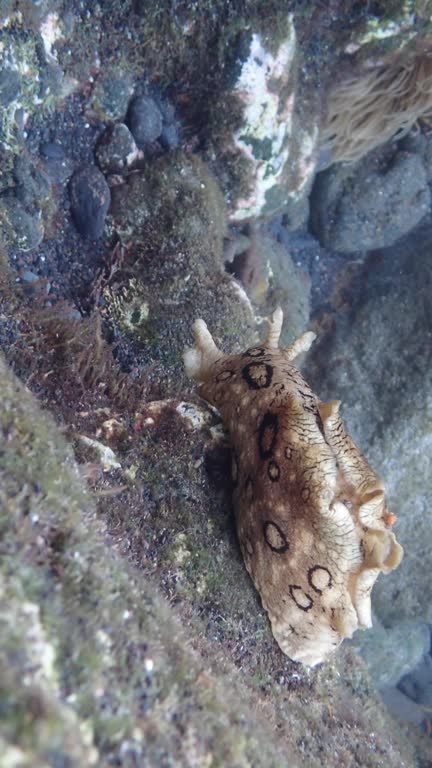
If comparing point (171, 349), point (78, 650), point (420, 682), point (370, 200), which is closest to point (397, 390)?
point (370, 200)

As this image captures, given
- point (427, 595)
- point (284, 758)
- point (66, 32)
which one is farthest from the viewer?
point (427, 595)

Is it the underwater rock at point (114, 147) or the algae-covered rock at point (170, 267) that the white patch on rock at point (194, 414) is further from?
the underwater rock at point (114, 147)

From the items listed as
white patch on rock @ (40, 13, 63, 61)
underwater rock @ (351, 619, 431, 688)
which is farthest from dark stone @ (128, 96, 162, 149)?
underwater rock @ (351, 619, 431, 688)

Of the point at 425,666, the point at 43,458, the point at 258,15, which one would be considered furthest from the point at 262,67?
the point at 425,666

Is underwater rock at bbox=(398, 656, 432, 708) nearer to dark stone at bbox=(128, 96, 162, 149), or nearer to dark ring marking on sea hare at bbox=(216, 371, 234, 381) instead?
dark ring marking on sea hare at bbox=(216, 371, 234, 381)

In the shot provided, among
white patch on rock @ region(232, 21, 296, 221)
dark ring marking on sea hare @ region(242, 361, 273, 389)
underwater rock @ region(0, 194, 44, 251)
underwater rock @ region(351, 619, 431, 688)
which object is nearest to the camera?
dark ring marking on sea hare @ region(242, 361, 273, 389)

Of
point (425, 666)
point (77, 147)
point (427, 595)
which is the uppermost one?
point (77, 147)

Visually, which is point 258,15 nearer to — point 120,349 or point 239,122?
point 239,122

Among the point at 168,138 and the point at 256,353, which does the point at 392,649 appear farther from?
the point at 168,138
